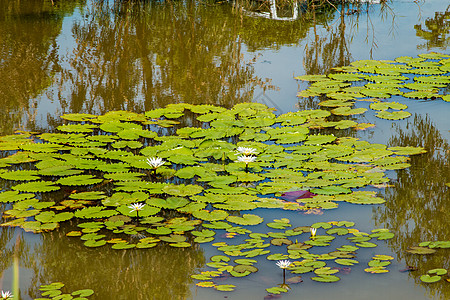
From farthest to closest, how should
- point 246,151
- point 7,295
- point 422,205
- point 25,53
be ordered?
point 25,53, point 246,151, point 422,205, point 7,295

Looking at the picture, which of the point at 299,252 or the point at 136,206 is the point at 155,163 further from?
the point at 299,252

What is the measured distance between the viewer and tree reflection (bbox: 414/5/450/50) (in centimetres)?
666

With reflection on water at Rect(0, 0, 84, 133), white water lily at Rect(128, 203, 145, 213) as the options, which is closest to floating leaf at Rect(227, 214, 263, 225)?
white water lily at Rect(128, 203, 145, 213)

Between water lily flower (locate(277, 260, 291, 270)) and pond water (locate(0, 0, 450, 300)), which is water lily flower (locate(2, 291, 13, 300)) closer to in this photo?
pond water (locate(0, 0, 450, 300))

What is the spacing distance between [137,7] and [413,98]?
531cm

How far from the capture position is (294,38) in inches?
273

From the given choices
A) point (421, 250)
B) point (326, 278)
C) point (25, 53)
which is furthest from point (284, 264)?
point (25, 53)

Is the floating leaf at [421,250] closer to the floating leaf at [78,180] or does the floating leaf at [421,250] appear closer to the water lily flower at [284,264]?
the water lily flower at [284,264]

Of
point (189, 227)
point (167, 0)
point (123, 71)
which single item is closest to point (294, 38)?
point (123, 71)

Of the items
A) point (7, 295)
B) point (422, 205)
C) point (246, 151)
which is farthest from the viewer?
point (246, 151)

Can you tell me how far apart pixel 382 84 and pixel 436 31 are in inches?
115

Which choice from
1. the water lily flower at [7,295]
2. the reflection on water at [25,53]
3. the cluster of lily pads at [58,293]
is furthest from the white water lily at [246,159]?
the reflection on water at [25,53]

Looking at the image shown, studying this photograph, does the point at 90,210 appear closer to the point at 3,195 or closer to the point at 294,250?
the point at 3,195

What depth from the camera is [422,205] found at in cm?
300
